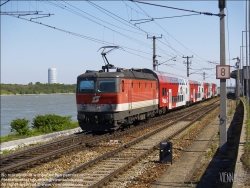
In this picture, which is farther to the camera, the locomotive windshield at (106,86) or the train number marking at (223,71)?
the locomotive windshield at (106,86)

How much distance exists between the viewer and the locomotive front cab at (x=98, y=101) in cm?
1822

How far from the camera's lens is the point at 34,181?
9.79 m

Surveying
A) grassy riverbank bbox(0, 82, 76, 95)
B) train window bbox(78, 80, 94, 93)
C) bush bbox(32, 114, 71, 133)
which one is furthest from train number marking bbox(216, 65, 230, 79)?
grassy riverbank bbox(0, 82, 76, 95)

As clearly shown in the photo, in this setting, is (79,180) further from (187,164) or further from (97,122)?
(97,122)

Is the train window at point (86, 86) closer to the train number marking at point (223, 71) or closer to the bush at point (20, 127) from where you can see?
the bush at point (20, 127)

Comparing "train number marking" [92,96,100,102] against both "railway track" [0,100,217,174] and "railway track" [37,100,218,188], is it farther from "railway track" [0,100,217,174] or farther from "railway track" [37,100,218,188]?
→ "railway track" [37,100,218,188]

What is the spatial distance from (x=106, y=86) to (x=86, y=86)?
1101 mm

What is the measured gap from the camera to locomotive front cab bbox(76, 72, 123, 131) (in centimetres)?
1822

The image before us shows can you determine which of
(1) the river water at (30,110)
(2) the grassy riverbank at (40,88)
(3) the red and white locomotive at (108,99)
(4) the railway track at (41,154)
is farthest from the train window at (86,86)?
(2) the grassy riverbank at (40,88)

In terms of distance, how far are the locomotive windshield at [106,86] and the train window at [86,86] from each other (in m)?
0.38

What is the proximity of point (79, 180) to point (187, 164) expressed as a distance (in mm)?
3537

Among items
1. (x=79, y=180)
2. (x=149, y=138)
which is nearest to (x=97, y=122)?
(x=149, y=138)

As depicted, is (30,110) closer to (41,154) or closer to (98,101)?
(98,101)

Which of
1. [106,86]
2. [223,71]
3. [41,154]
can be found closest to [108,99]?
[106,86]
